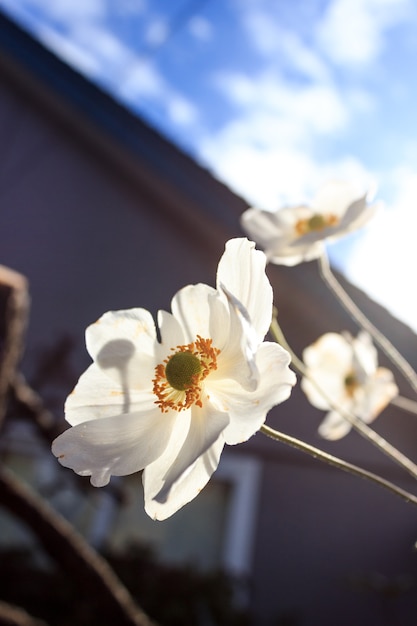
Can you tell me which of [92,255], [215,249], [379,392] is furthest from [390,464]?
[379,392]

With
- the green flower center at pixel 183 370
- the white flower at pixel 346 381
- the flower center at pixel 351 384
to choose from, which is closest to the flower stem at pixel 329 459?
the green flower center at pixel 183 370

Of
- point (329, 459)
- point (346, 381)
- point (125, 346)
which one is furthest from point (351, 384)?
point (329, 459)

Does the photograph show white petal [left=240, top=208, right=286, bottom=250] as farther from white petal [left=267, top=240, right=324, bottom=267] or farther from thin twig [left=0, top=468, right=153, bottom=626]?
thin twig [left=0, top=468, right=153, bottom=626]

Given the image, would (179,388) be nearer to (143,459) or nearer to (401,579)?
(143,459)

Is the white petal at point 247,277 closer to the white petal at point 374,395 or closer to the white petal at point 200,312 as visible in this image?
the white petal at point 200,312

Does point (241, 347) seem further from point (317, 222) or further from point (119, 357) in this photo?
point (317, 222)

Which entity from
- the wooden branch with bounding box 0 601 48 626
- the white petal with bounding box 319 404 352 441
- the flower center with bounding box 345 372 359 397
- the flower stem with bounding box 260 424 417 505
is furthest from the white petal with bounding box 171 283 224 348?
the wooden branch with bounding box 0 601 48 626
